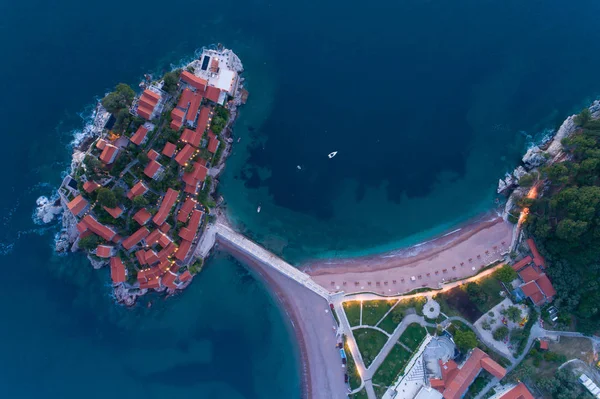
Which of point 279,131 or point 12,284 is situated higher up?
point 279,131

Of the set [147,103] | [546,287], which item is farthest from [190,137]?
[546,287]

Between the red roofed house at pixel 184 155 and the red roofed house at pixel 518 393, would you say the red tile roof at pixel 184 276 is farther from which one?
the red roofed house at pixel 518 393

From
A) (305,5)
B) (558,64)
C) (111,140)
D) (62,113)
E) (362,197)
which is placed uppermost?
(305,5)

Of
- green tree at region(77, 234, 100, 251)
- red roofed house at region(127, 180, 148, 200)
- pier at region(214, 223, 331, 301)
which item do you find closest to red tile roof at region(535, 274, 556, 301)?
pier at region(214, 223, 331, 301)

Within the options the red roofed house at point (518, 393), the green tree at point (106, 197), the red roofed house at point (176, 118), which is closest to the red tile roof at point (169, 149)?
the red roofed house at point (176, 118)

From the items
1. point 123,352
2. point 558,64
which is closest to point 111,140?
point 123,352

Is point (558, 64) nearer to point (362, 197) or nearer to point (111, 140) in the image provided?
point (362, 197)
